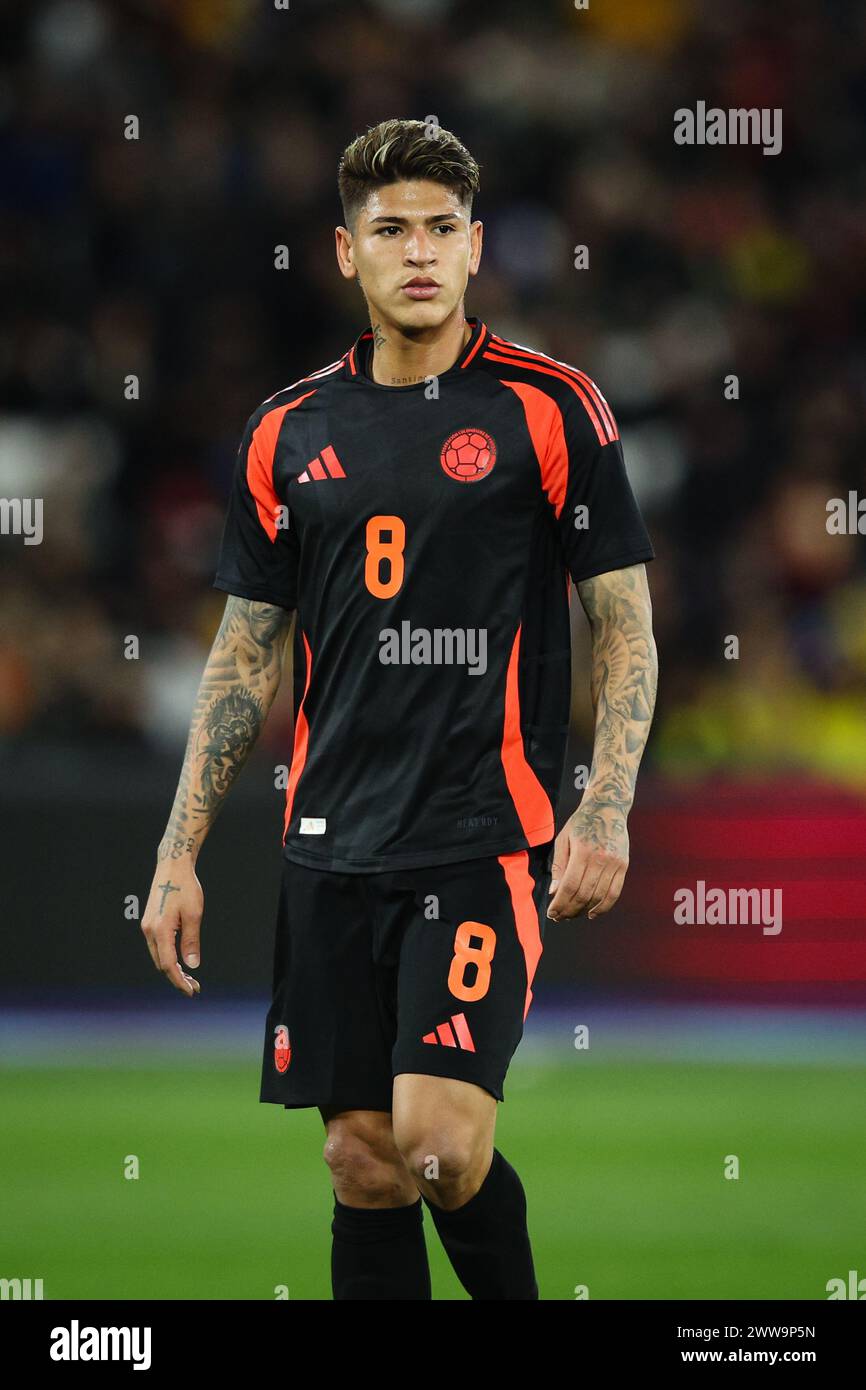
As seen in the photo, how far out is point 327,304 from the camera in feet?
36.0

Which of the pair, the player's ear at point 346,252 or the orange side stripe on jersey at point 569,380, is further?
the player's ear at point 346,252

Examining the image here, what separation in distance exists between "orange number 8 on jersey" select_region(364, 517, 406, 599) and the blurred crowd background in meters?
4.90

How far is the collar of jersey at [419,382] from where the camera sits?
4.22 m

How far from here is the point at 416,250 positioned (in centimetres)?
409

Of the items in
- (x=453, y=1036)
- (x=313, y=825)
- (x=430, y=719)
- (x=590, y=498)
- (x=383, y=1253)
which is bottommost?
(x=383, y=1253)

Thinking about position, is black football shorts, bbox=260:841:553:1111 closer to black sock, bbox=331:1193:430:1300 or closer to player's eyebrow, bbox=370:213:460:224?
black sock, bbox=331:1193:430:1300

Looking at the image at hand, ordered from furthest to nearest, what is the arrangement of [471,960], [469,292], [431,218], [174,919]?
[469,292] < [174,919] < [431,218] < [471,960]

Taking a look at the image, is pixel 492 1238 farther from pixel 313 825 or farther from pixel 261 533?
pixel 261 533

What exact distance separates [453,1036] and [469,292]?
686 centimetres

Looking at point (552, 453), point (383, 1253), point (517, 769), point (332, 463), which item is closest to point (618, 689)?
point (517, 769)

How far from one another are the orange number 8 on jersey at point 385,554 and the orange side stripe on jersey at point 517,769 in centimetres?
25

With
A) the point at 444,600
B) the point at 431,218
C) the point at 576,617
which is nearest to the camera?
the point at 444,600

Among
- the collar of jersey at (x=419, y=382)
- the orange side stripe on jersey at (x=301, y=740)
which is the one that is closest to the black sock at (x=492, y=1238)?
the orange side stripe on jersey at (x=301, y=740)

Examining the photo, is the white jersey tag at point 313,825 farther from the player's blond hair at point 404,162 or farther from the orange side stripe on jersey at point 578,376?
the player's blond hair at point 404,162
